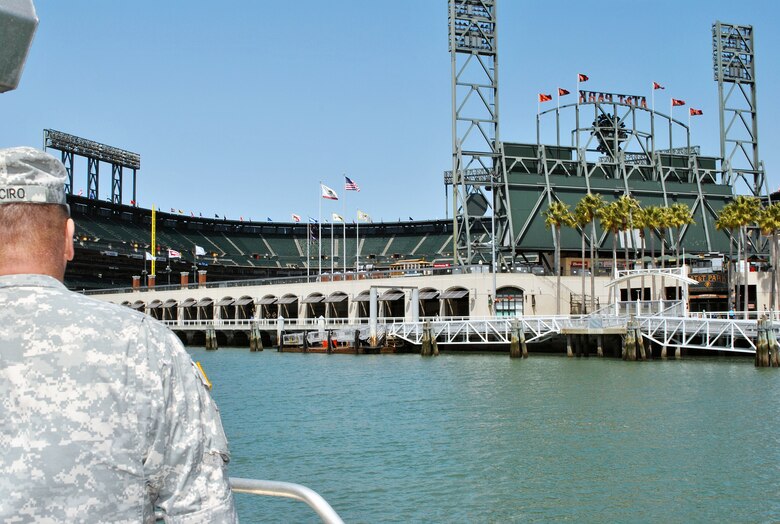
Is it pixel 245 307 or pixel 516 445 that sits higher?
pixel 245 307

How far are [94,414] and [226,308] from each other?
298 ft

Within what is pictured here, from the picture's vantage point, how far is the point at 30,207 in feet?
10.1

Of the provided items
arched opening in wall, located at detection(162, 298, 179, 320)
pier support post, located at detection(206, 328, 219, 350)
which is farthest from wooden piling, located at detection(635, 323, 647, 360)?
arched opening in wall, located at detection(162, 298, 179, 320)

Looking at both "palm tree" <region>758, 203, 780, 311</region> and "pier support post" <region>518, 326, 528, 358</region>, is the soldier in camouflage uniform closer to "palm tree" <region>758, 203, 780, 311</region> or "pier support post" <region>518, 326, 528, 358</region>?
"pier support post" <region>518, 326, 528, 358</region>

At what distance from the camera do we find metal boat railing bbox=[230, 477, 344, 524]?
3.76 metres

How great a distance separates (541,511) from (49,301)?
15.0 m

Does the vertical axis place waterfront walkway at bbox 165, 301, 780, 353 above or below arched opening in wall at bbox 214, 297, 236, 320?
below

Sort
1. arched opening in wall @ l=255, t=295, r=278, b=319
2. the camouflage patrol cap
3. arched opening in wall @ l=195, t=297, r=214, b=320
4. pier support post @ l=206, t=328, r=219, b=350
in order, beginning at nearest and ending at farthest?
the camouflage patrol cap < pier support post @ l=206, t=328, r=219, b=350 < arched opening in wall @ l=255, t=295, r=278, b=319 < arched opening in wall @ l=195, t=297, r=214, b=320

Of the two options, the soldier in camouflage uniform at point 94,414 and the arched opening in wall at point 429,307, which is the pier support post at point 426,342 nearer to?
the arched opening in wall at point 429,307

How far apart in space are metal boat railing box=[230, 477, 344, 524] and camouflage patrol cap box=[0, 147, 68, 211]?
→ 1629 mm

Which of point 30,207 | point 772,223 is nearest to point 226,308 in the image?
point 772,223

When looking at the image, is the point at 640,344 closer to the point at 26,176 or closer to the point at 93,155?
the point at 26,176

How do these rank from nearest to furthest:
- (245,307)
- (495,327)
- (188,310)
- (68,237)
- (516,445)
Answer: (68,237) < (516,445) < (495,327) < (245,307) < (188,310)

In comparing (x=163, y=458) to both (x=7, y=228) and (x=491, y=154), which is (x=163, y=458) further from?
(x=491, y=154)
